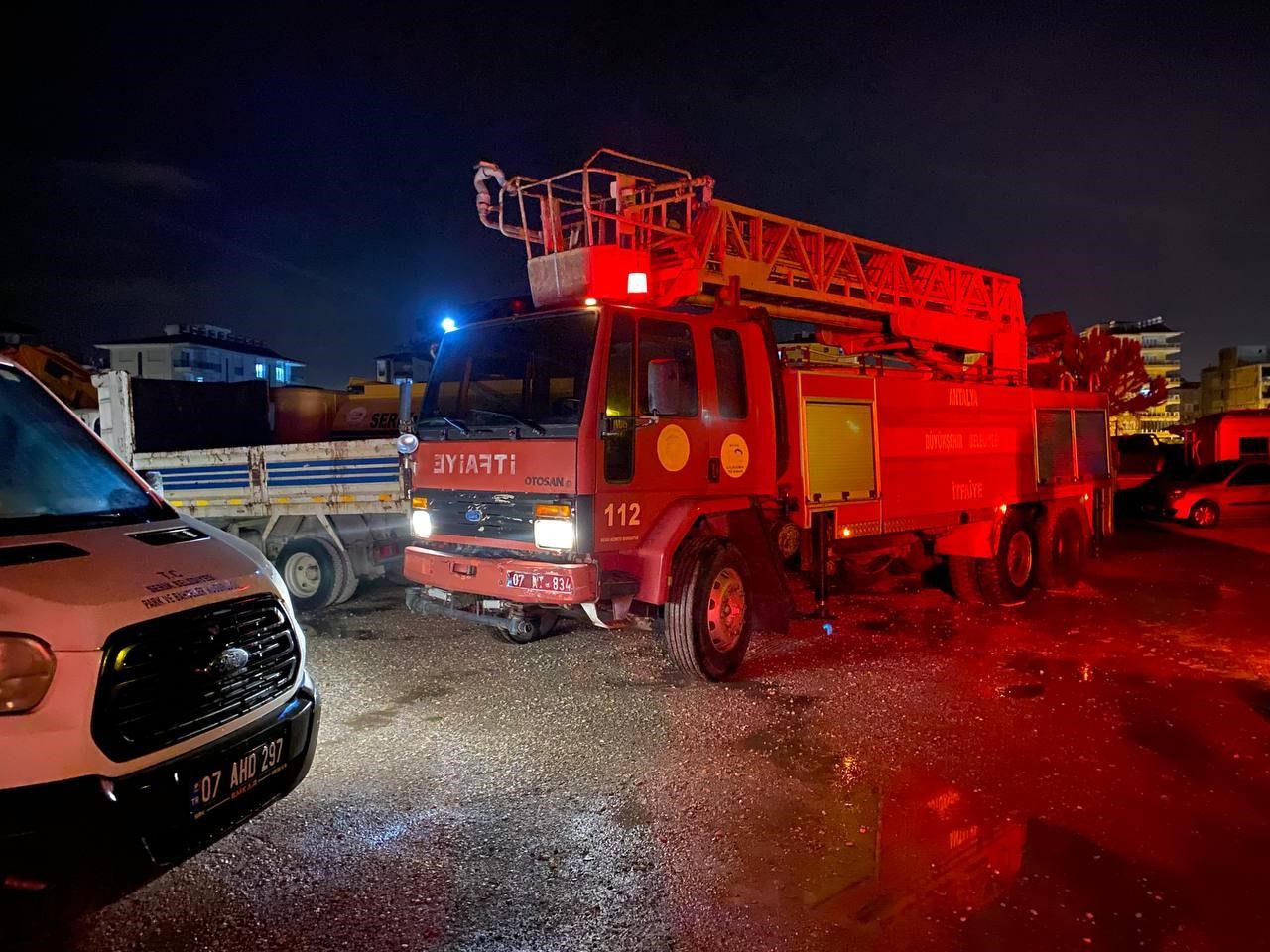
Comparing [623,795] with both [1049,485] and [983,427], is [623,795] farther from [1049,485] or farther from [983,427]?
[1049,485]

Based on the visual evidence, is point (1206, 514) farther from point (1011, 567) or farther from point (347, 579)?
point (347, 579)

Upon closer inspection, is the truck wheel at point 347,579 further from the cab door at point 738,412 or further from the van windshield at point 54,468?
the van windshield at point 54,468

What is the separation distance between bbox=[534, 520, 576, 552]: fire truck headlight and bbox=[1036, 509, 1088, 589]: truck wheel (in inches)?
272

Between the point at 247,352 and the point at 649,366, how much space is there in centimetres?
6502

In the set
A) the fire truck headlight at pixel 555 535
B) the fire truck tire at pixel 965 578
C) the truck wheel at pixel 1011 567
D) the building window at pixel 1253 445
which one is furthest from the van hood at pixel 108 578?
the building window at pixel 1253 445

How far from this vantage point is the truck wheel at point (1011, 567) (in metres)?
9.21

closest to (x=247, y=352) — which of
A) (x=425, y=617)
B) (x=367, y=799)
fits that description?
(x=425, y=617)

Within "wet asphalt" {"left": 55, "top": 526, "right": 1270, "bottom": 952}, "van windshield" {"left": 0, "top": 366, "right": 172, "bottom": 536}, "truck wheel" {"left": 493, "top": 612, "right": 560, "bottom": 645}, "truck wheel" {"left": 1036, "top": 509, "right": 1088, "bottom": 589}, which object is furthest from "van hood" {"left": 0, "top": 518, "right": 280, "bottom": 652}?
"truck wheel" {"left": 1036, "top": 509, "right": 1088, "bottom": 589}

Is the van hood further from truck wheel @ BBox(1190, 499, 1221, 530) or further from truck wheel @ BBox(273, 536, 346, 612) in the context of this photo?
truck wheel @ BBox(1190, 499, 1221, 530)

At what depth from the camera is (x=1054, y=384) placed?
40.4 ft

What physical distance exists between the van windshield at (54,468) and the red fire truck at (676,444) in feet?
8.13

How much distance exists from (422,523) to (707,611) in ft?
7.57

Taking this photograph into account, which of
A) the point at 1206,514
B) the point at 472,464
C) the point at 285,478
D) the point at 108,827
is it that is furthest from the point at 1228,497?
the point at 108,827

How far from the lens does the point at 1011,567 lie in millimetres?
9625
